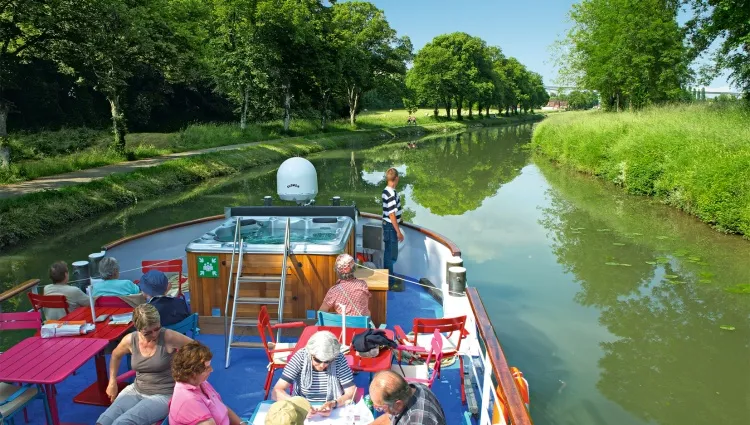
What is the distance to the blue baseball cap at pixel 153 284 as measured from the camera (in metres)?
5.00

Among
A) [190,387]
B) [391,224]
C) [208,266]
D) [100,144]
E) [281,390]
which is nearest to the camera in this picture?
[190,387]

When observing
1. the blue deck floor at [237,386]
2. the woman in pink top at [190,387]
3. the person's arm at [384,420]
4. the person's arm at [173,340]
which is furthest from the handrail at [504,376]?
the person's arm at [173,340]

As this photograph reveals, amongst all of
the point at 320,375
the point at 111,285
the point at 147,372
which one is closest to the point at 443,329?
the point at 320,375

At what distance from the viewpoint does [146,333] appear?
3.86m

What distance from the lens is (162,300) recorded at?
478 cm

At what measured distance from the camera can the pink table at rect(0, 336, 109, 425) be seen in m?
3.86

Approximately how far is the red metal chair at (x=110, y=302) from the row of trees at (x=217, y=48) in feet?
48.8

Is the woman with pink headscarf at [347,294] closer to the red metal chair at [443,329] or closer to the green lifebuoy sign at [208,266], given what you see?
the red metal chair at [443,329]

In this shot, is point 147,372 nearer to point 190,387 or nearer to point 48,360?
point 190,387

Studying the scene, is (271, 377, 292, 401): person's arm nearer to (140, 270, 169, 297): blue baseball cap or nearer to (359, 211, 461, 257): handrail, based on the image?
(140, 270, 169, 297): blue baseball cap

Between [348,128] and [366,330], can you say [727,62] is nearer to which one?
[366,330]

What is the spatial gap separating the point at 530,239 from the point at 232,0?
84.4 feet

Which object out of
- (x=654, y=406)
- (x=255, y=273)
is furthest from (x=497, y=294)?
(x=255, y=273)

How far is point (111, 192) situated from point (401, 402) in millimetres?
16752
